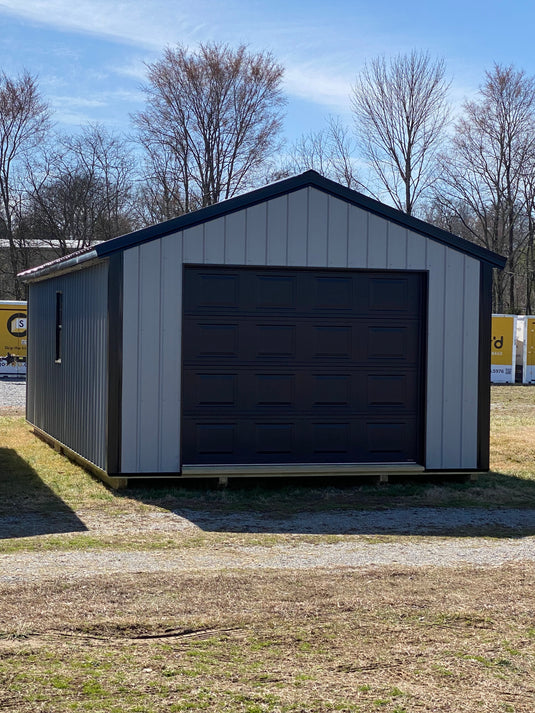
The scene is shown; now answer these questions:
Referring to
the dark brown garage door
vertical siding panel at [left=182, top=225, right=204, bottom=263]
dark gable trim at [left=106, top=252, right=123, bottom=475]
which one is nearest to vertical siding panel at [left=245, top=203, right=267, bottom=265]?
the dark brown garage door

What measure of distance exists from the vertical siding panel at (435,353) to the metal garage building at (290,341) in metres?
0.02

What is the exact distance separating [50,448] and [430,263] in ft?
21.3

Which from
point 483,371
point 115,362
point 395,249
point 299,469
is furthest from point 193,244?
point 483,371

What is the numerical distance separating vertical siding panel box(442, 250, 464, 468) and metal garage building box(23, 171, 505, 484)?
0.05ft

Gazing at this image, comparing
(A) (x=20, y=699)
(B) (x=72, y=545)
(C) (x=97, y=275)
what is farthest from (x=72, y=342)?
(A) (x=20, y=699)

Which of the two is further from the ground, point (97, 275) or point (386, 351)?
point (97, 275)

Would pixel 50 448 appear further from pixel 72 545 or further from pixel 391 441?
pixel 72 545

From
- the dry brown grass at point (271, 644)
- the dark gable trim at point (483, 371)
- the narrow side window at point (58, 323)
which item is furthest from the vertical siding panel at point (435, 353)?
the narrow side window at point (58, 323)

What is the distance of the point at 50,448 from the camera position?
45.9ft

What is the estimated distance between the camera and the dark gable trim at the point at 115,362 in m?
10.2

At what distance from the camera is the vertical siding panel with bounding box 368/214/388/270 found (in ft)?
35.3

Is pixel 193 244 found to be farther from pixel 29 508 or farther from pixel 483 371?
pixel 483 371

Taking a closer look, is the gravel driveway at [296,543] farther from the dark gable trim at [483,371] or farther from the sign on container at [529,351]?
the sign on container at [529,351]

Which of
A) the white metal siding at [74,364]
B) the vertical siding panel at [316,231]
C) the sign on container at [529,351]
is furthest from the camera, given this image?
the sign on container at [529,351]
